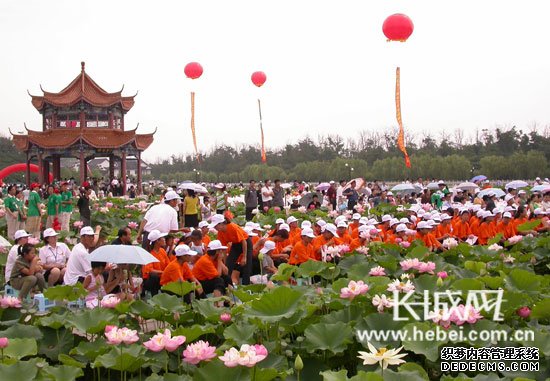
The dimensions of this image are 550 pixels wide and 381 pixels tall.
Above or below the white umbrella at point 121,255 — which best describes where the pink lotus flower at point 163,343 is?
below

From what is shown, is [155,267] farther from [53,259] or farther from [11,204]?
[11,204]

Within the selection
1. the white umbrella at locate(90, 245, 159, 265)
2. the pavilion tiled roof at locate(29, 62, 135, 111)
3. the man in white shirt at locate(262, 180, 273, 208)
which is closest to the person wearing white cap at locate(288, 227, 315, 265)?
the white umbrella at locate(90, 245, 159, 265)

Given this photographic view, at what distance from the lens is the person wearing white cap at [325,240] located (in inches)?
253

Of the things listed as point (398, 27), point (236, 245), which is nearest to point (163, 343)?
point (236, 245)

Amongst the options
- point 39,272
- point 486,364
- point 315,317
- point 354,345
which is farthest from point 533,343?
point 39,272

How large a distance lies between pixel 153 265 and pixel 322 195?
11.6 meters

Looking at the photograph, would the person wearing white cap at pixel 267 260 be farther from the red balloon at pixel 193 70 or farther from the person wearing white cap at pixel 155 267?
the red balloon at pixel 193 70

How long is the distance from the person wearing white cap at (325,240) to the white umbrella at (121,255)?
2118 millimetres

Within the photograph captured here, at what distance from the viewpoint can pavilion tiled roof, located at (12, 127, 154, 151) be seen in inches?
977

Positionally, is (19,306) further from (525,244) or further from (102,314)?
(525,244)

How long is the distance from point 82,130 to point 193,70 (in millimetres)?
11327

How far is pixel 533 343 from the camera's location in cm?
297

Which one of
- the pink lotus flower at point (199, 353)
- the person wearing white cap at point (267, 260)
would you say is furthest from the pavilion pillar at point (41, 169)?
the pink lotus flower at point (199, 353)

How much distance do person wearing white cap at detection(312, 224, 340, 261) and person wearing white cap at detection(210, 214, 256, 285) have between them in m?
0.72
